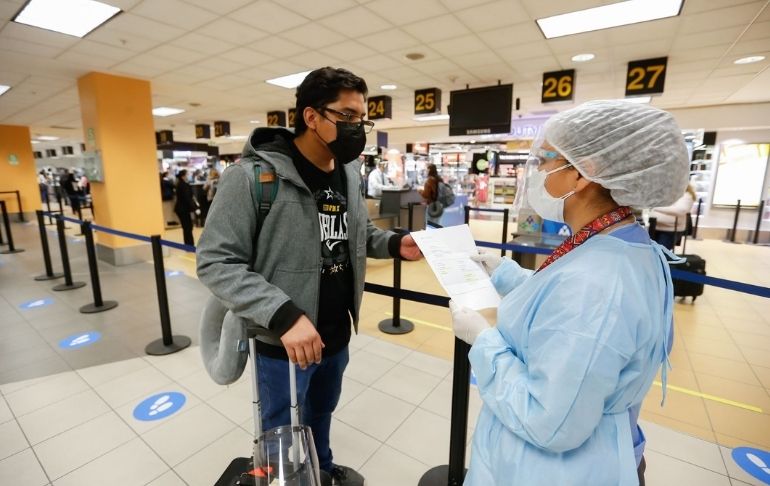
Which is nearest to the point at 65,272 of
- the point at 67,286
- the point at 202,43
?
the point at 67,286

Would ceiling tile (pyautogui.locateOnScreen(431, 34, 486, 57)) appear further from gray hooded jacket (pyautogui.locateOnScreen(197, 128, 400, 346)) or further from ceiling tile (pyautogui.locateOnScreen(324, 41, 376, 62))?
gray hooded jacket (pyautogui.locateOnScreen(197, 128, 400, 346))

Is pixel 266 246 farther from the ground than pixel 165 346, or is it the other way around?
pixel 266 246

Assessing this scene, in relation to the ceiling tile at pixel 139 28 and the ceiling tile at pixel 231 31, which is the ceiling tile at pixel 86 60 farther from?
the ceiling tile at pixel 231 31

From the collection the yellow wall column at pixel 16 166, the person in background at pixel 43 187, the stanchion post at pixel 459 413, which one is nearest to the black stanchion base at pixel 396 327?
the stanchion post at pixel 459 413

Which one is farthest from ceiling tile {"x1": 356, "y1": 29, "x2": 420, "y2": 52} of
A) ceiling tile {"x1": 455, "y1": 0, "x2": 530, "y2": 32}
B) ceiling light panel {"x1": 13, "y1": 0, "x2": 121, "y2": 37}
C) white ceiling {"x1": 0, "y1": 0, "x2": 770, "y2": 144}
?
ceiling light panel {"x1": 13, "y1": 0, "x2": 121, "y2": 37}

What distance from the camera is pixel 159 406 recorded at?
2613mm

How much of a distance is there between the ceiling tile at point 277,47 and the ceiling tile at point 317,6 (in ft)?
2.89

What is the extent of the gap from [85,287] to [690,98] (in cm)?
1164

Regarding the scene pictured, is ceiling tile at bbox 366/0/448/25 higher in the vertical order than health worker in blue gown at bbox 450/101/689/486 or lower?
higher

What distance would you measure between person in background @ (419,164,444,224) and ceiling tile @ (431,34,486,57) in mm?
2017

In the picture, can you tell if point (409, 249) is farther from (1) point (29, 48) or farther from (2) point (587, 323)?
(1) point (29, 48)

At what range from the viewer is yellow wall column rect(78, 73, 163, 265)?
6.12 meters

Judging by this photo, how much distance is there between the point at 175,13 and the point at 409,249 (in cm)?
398

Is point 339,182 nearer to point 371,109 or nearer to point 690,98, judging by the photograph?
point 371,109
